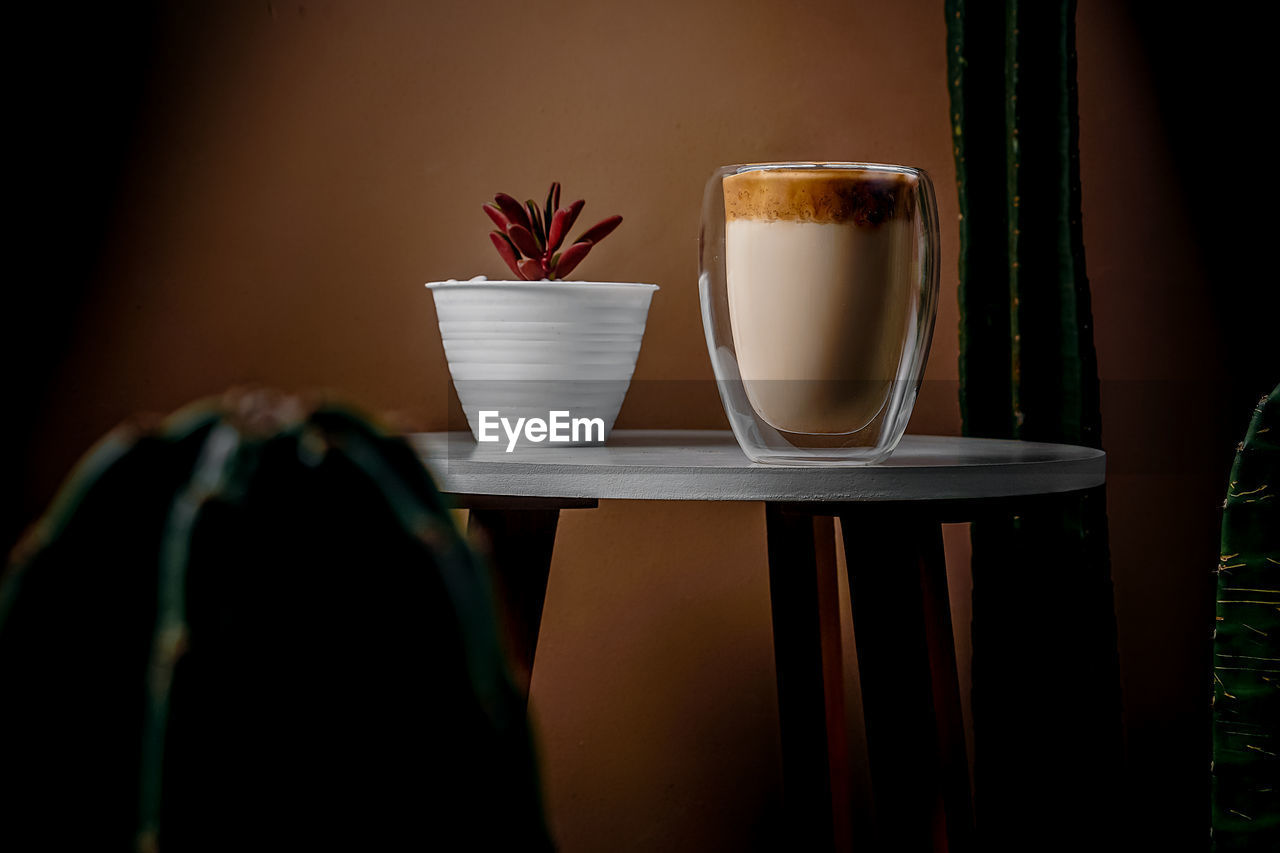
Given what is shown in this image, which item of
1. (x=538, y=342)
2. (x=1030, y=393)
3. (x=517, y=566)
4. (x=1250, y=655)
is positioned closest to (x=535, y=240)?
(x=538, y=342)

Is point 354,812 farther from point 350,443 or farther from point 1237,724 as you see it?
point 1237,724

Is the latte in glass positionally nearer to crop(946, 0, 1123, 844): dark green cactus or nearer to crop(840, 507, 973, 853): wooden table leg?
crop(840, 507, 973, 853): wooden table leg

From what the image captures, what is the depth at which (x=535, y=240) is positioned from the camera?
98 centimetres

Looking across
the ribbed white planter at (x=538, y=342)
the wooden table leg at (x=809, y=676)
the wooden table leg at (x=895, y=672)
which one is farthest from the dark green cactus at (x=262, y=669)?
the wooden table leg at (x=809, y=676)

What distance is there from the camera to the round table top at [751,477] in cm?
67

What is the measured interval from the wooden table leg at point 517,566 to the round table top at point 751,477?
0.36 feet

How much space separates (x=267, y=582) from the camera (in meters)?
0.24

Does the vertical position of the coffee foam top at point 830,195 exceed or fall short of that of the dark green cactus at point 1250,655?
it exceeds it

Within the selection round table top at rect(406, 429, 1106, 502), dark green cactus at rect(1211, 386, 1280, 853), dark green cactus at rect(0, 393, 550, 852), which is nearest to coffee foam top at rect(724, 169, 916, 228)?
round table top at rect(406, 429, 1106, 502)

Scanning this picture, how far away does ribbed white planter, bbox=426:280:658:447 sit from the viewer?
2.99ft

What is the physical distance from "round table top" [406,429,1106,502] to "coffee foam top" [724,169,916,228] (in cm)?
19

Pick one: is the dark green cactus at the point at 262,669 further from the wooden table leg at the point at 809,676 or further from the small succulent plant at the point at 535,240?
the wooden table leg at the point at 809,676

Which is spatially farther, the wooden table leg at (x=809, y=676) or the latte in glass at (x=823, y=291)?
the wooden table leg at (x=809, y=676)

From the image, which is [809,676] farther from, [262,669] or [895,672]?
[262,669]
